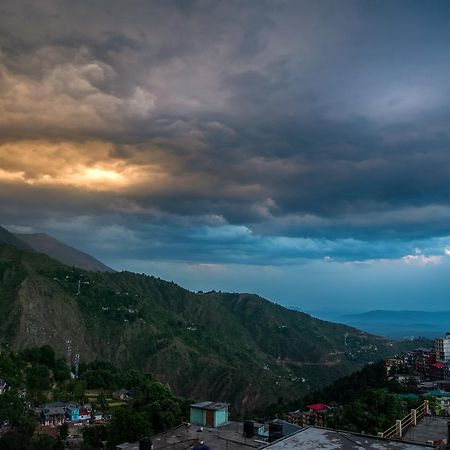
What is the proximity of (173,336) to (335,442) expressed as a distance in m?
117

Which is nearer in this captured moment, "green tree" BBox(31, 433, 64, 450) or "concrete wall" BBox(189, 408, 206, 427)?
"concrete wall" BBox(189, 408, 206, 427)

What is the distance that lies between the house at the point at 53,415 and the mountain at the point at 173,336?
45398 millimetres

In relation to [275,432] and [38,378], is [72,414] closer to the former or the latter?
[38,378]

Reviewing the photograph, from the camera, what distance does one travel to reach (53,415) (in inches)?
2183

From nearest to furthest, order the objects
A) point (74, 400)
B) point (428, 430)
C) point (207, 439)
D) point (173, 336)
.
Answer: point (428, 430)
point (207, 439)
point (74, 400)
point (173, 336)

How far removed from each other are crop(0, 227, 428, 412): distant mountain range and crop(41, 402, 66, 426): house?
4469cm

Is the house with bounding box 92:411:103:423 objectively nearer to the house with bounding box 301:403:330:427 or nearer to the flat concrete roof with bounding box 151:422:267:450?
the house with bounding box 301:403:330:427

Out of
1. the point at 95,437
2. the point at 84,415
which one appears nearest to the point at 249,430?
the point at 95,437

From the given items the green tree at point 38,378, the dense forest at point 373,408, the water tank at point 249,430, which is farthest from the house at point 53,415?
the water tank at point 249,430

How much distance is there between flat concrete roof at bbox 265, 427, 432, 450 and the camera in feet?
47.4

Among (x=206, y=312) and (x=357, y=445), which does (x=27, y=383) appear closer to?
(x=357, y=445)

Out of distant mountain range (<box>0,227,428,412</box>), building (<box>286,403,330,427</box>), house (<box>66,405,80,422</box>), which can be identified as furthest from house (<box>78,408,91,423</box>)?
distant mountain range (<box>0,227,428,412</box>)

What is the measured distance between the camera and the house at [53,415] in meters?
54.4

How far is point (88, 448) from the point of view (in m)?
37.9
